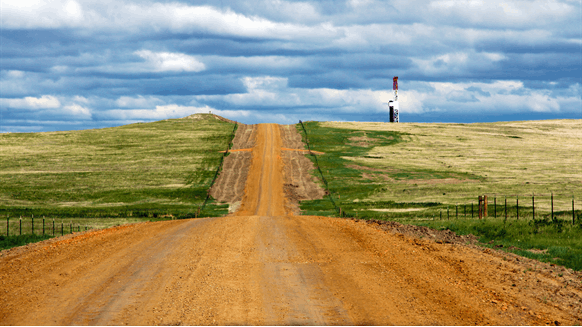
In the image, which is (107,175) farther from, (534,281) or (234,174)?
(534,281)

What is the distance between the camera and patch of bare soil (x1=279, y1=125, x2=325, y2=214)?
2338 inches

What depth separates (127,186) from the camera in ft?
215

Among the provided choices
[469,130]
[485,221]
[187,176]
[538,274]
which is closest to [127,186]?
[187,176]

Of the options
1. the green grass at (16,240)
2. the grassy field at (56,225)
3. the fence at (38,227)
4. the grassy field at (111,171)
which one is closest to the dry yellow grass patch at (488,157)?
the grassy field at (111,171)

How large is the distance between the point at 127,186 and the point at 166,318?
5496 centimetres

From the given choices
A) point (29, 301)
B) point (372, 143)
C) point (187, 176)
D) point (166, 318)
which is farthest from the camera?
point (372, 143)

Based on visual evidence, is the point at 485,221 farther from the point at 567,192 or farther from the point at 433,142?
the point at 433,142

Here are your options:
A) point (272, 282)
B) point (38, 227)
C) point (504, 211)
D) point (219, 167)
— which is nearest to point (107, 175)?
point (219, 167)

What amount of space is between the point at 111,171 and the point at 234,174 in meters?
17.7

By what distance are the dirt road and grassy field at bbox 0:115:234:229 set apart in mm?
24111

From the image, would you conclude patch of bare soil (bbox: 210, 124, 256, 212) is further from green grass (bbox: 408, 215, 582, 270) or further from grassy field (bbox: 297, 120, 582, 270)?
green grass (bbox: 408, 215, 582, 270)

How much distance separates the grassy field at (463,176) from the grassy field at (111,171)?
53.4ft

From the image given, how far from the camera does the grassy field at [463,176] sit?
105 ft

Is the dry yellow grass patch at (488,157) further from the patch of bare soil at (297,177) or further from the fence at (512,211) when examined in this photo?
the patch of bare soil at (297,177)
